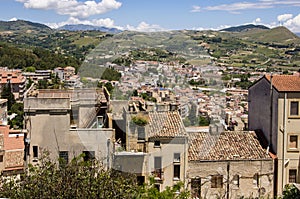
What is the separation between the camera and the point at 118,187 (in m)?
8.44

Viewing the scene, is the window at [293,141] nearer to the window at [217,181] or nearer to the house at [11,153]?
the window at [217,181]

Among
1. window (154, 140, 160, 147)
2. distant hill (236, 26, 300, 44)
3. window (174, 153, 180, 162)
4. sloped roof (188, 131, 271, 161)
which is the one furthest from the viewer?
distant hill (236, 26, 300, 44)

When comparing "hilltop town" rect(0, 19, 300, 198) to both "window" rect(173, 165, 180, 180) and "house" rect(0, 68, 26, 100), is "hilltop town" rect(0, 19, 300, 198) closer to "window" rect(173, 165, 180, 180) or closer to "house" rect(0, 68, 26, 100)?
"window" rect(173, 165, 180, 180)

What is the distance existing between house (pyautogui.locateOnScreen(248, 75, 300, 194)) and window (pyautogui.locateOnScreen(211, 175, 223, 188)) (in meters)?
2.17

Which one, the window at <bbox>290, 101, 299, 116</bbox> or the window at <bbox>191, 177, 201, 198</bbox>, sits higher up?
the window at <bbox>290, 101, 299, 116</bbox>

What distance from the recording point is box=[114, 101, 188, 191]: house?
14.7 meters

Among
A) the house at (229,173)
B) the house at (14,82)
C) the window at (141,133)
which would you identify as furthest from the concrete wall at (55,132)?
the house at (14,82)

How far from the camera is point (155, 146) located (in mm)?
15320

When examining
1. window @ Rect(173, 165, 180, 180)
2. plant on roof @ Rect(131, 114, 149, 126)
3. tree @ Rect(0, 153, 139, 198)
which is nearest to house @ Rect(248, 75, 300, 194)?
window @ Rect(173, 165, 180, 180)

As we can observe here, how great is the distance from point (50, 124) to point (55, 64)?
293 ft

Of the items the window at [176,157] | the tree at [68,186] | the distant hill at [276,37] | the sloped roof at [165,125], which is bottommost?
the window at [176,157]

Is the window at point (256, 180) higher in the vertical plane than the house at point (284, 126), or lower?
lower

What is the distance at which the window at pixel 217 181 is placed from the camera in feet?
52.9

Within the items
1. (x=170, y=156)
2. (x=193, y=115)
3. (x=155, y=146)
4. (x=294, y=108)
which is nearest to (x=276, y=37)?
(x=294, y=108)
